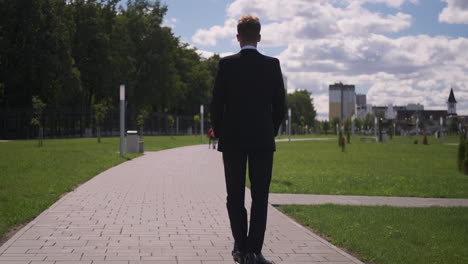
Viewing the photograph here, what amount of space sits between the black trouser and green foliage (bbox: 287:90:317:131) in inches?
5429

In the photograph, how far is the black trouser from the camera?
510 centimetres

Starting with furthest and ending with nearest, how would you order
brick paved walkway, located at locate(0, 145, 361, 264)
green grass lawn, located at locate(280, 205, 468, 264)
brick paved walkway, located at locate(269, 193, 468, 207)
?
1. brick paved walkway, located at locate(269, 193, 468, 207)
2. green grass lawn, located at locate(280, 205, 468, 264)
3. brick paved walkway, located at locate(0, 145, 361, 264)

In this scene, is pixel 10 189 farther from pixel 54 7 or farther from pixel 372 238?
pixel 54 7

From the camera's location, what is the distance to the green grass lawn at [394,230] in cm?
588

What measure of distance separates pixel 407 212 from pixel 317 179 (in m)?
6.18

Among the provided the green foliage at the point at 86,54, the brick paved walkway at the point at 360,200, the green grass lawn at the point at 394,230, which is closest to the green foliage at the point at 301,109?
the green foliage at the point at 86,54

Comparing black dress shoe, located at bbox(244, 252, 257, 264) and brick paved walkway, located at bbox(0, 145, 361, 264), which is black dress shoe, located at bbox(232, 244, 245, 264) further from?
brick paved walkway, located at bbox(0, 145, 361, 264)

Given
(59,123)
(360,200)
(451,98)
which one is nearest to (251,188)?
(360,200)

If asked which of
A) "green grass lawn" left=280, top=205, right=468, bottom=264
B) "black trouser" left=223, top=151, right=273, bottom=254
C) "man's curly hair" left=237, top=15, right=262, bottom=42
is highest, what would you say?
"man's curly hair" left=237, top=15, right=262, bottom=42

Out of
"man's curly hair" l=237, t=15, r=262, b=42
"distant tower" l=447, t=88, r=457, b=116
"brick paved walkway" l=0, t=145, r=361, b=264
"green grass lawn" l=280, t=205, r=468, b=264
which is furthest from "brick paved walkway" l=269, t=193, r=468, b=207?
"distant tower" l=447, t=88, r=457, b=116

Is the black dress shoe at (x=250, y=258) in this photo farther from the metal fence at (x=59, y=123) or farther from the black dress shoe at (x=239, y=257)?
the metal fence at (x=59, y=123)

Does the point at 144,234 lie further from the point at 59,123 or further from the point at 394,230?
the point at 59,123

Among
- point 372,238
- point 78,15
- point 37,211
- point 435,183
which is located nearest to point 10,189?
point 37,211

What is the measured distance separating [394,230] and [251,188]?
112 inches
